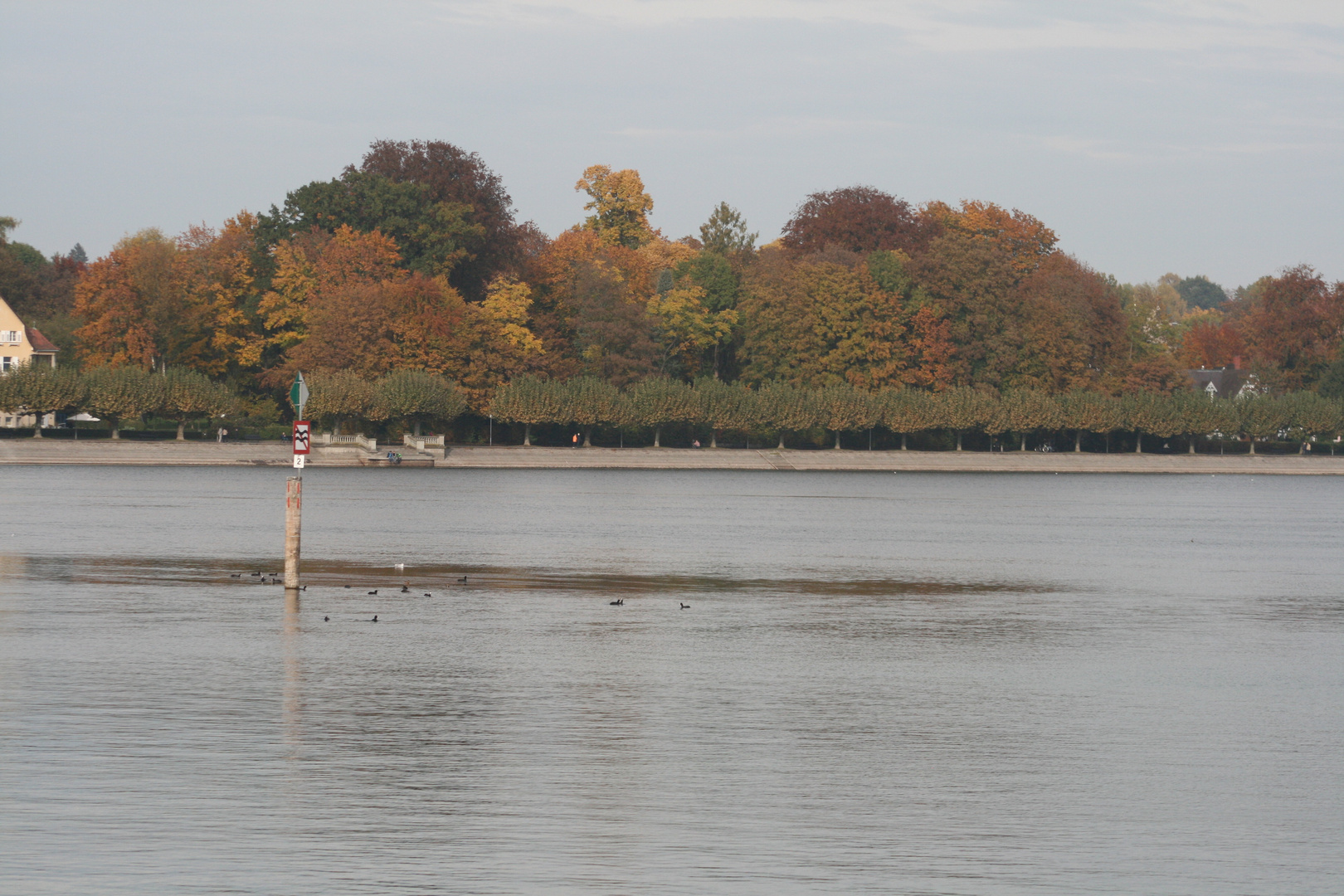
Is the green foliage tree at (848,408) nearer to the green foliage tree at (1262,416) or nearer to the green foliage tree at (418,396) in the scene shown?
the green foliage tree at (418,396)

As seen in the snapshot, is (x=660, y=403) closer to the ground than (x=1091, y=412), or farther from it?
closer to the ground

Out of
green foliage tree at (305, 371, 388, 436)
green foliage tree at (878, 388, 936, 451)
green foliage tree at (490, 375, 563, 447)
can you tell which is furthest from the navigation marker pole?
green foliage tree at (878, 388, 936, 451)

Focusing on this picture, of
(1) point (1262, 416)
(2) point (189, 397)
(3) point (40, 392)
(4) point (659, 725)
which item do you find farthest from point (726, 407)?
(4) point (659, 725)

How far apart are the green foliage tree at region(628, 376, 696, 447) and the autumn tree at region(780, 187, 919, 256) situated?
80.6 ft

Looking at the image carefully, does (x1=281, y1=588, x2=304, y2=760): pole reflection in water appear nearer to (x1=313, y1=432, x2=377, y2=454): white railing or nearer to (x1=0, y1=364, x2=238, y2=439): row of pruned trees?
(x1=0, y1=364, x2=238, y2=439): row of pruned trees

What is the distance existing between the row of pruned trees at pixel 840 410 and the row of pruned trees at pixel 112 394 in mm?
23280

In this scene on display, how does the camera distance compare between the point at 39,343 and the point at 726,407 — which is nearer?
the point at 726,407

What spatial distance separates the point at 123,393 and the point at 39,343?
132ft

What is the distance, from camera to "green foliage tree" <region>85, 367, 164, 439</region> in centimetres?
11775

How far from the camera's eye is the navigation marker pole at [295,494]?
30578 millimetres

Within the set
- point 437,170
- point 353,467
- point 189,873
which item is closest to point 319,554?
point 189,873

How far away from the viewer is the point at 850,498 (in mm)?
91688

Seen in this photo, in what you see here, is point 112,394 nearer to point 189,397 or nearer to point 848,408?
point 189,397

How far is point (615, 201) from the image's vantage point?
17775 centimetres
